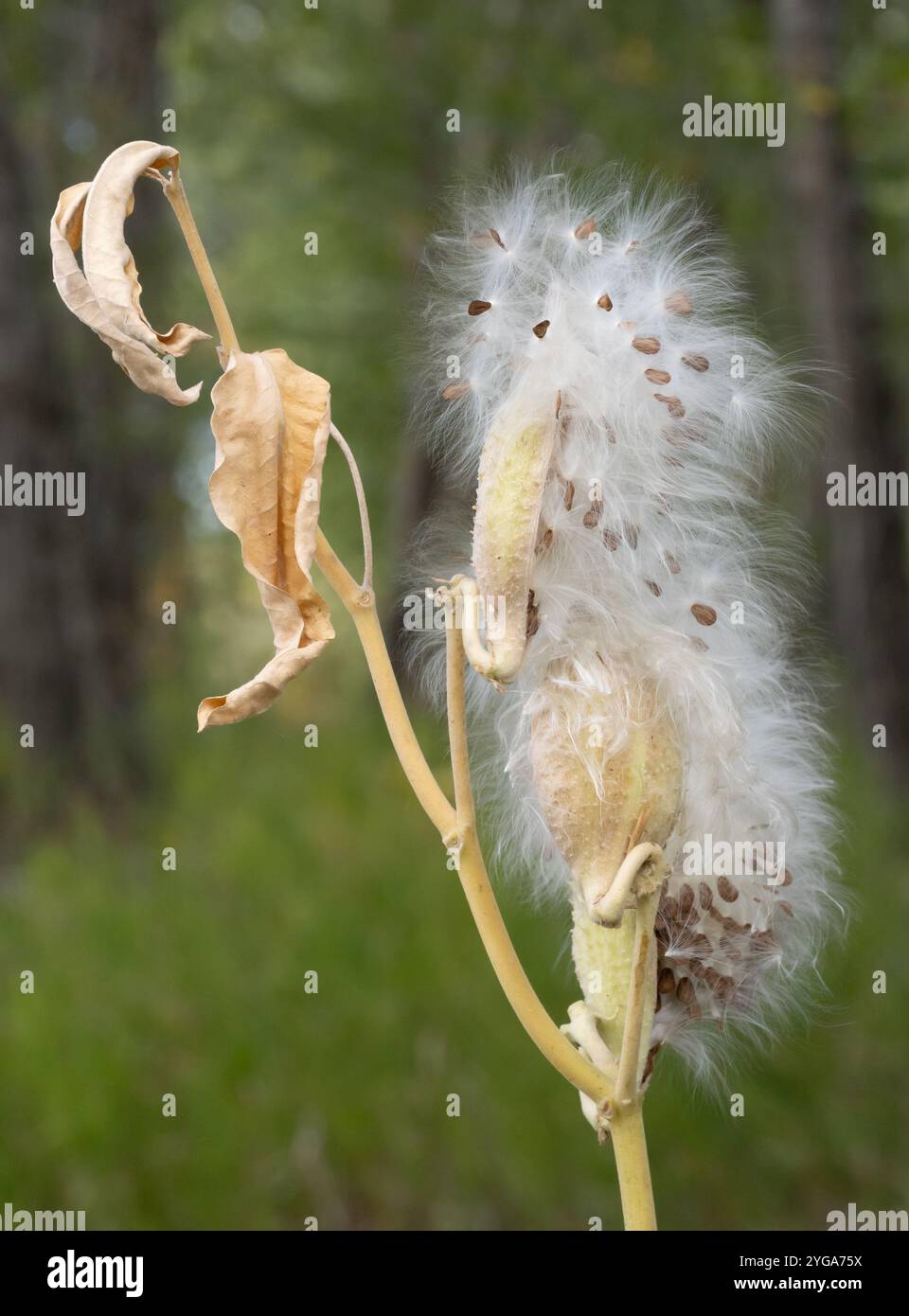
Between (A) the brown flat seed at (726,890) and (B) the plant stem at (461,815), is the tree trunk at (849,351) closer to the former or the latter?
(A) the brown flat seed at (726,890)

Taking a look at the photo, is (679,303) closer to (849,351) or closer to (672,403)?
(672,403)

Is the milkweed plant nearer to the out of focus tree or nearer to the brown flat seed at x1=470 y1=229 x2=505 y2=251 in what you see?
the brown flat seed at x1=470 y1=229 x2=505 y2=251

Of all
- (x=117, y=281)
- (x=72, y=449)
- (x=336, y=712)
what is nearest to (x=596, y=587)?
(x=117, y=281)

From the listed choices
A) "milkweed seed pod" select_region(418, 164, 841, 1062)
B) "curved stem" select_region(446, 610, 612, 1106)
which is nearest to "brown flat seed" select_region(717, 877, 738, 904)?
"milkweed seed pod" select_region(418, 164, 841, 1062)

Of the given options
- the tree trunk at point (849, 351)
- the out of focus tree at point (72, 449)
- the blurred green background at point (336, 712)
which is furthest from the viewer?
the tree trunk at point (849, 351)

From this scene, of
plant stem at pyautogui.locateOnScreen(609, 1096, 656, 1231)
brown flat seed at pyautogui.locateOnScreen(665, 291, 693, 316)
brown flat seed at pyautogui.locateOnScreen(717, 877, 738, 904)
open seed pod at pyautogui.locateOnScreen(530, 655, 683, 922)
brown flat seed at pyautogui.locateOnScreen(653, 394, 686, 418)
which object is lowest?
plant stem at pyautogui.locateOnScreen(609, 1096, 656, 1231)

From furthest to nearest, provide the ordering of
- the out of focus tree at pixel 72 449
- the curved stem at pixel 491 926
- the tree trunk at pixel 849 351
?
the tree trunk at pixel 849 351 → the out of focus tree at pixel 72 449 → the curved stem at pixel 491 926

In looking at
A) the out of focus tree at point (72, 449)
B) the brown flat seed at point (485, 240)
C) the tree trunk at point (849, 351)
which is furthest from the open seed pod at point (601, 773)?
the tree trunk at point (849, 351)
